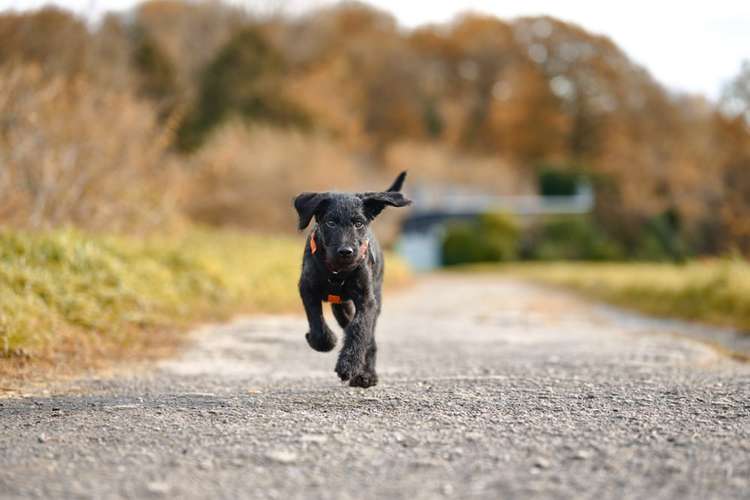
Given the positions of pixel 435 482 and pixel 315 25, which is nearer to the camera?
pixel 435 482

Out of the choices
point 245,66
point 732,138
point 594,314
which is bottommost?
point 594,314

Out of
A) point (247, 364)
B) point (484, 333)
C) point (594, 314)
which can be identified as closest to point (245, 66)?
point (594, 314)

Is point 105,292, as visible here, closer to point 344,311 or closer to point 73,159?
point 344,311

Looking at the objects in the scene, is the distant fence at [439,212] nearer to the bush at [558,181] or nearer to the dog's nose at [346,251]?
the bush at [558,181]

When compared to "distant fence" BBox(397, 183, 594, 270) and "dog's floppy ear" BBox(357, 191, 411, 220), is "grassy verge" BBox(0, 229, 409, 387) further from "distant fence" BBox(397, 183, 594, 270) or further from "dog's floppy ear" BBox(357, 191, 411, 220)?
"distant fence" BBox(397, 183, 594, 270)

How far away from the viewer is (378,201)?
5.55 meters

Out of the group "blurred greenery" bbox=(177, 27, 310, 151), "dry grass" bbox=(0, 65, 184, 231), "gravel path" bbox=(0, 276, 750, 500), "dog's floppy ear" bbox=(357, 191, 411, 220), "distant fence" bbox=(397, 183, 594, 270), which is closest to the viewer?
"gravel path" bbox=(0, 276, 750, 500)

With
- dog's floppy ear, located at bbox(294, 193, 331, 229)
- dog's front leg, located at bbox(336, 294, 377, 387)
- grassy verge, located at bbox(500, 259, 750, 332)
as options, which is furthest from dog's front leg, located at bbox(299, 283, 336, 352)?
grassy verge, located at bbox(500, 259, 750, 332)

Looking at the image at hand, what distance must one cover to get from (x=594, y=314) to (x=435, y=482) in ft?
39.4

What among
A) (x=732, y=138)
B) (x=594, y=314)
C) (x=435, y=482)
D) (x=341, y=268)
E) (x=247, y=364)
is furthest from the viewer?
(x=732, y=138)

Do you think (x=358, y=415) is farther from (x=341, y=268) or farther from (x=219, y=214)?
(x=219, y=214)

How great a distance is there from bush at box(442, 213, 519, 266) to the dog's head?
3994 cm

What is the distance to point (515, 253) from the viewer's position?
4609cm

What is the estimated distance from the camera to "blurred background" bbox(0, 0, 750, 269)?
13102 mm
